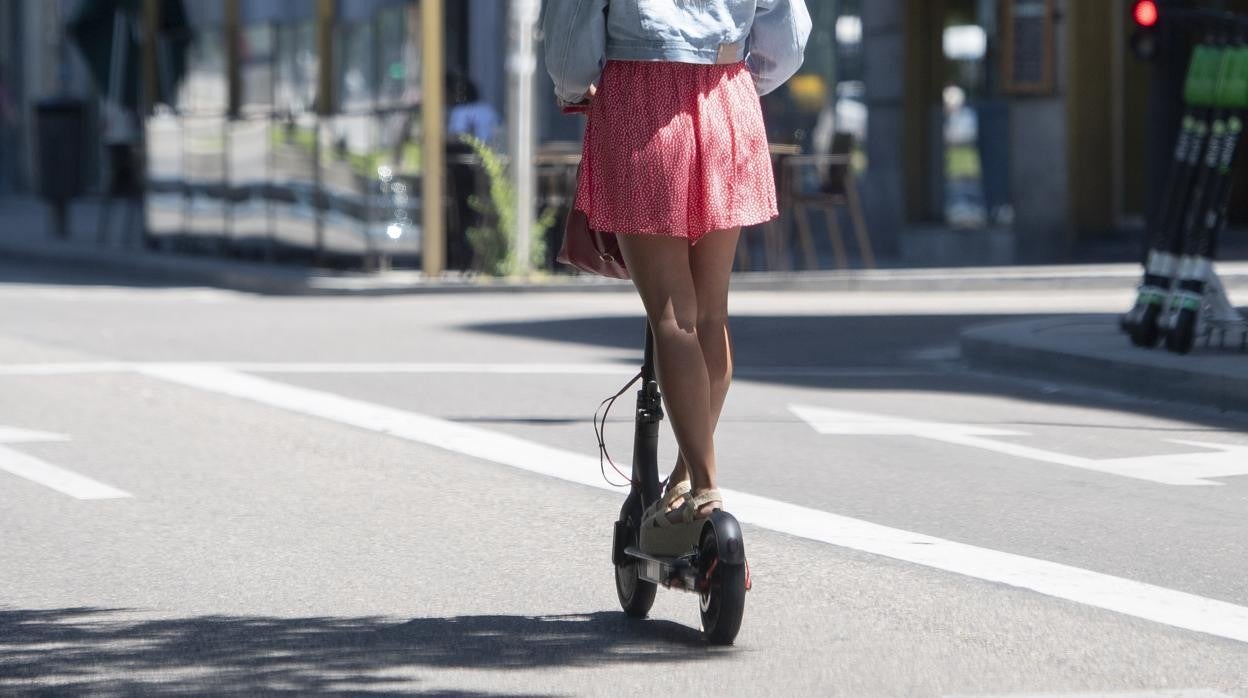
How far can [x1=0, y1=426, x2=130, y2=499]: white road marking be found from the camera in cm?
776

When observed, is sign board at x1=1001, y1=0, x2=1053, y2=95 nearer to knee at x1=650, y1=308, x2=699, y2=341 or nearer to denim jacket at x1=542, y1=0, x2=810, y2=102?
denim jacket at x1=542, y1=0, x2=810, y2=102

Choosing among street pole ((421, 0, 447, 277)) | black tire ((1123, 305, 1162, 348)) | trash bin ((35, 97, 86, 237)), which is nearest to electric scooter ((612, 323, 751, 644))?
black tire ((1123, 305, 1162, 348))

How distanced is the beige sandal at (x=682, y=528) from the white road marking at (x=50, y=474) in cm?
295

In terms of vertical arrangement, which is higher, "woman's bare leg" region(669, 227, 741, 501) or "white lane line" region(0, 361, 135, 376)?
"woman's bare leg" region(669, 227, 741, 501)

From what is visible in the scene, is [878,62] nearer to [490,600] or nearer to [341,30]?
[341,30]

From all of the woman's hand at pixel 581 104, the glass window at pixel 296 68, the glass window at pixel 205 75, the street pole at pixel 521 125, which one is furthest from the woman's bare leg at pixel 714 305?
the glass window at pixel 205 75

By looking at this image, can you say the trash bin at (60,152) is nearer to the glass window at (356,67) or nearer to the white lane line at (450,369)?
the glass window at (356,67)

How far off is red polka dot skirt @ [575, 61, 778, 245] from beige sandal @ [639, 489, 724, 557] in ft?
1.91

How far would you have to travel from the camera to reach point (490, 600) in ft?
19.0

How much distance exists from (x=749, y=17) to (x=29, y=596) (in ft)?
7.77

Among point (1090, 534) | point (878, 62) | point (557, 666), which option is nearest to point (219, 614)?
point (557, 666)

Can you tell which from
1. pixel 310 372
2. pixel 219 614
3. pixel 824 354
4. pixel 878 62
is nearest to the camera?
Result: pixel 219 614

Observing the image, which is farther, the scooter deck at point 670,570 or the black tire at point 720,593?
the scooter deck at point 670,570

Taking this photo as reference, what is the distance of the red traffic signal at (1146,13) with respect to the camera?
476 inches
